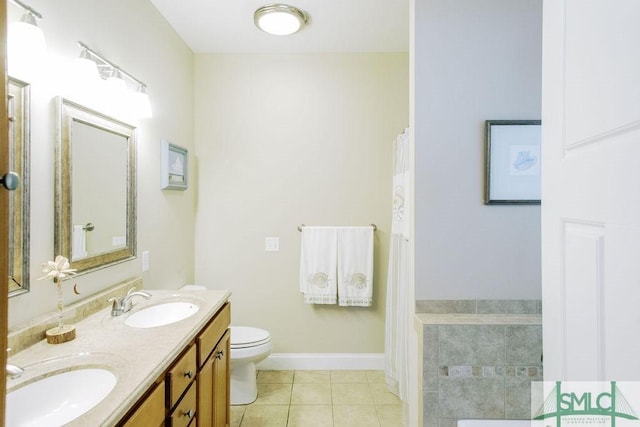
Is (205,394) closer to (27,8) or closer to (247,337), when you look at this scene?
(247,337)

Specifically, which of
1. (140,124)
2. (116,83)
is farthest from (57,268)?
(140,124)

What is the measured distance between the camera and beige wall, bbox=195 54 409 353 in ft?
8.57

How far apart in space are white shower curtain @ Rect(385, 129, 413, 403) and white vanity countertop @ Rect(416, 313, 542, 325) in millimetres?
392

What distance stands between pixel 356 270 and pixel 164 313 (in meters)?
1.44

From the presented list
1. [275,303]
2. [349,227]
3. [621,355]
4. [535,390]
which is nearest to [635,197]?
[621,355]

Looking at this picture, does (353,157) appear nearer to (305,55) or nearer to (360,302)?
(305,55)

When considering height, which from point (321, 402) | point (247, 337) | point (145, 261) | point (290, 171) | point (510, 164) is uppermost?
point (290, 171)

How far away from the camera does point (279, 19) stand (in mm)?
2096

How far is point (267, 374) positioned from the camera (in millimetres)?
2576

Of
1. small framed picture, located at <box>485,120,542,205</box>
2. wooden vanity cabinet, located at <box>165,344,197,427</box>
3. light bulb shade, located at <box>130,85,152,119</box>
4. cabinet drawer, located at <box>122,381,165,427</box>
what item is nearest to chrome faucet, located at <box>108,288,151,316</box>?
wooden vanity cabinet, located at <box>165,344,197,427</box>

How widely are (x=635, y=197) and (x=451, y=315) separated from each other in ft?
3.86

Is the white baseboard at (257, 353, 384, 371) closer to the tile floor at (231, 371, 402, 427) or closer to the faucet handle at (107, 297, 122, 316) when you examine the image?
the tile floor at (231, 371, 402, 427)

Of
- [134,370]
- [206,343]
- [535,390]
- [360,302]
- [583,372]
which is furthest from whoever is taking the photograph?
[360,302]

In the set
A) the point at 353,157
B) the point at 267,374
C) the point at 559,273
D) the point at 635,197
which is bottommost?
the point at 267,374
